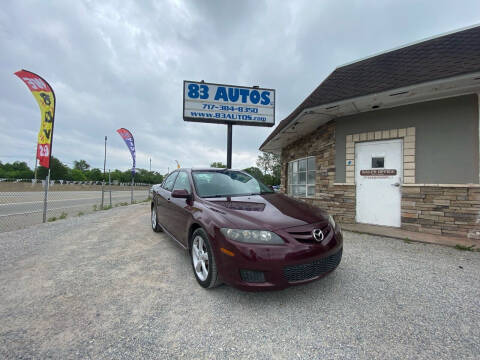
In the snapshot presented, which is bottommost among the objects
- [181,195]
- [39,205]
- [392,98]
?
[39,205]

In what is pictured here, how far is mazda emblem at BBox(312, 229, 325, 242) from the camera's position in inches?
78.1

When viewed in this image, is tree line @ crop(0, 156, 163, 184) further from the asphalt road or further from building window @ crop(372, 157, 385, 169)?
building window @ crop(372, 157, 385, 169)

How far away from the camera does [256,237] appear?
188cm

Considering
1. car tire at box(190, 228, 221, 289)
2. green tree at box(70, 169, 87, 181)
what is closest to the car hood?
car tire at box(190, 228, 221, 289)

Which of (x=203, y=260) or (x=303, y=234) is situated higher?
(x=303, y=234)

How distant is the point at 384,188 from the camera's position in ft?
16.5

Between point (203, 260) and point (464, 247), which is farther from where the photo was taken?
point (464, 247)

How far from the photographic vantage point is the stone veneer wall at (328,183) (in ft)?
18.1

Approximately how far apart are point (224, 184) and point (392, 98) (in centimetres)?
444

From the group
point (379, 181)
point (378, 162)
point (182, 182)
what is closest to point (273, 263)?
point (182, 182)

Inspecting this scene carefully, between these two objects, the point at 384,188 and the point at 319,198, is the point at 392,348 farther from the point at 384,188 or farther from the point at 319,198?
the point at 319,198

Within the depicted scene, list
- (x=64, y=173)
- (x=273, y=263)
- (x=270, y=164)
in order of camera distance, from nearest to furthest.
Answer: (x=273, y=263), (x=270, y=164), (x=64, y=173)

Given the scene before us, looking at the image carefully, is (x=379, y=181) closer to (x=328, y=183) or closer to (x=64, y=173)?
(x=328, y=183)

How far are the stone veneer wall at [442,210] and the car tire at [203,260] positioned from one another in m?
4.91
